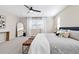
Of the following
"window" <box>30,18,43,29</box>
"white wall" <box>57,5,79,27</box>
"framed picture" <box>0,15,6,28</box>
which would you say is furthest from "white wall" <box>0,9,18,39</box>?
"white wall" <box>57,5,79,27</box>

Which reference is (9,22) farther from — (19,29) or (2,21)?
(19,29)

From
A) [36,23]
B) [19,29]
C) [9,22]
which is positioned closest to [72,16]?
Answer: [9,22]

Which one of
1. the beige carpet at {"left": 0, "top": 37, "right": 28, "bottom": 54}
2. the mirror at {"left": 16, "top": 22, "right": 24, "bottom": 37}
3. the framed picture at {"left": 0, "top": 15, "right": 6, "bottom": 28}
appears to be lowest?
the beige carpet at {"left": 0, "top": 37, "right": 28, "bottom": 54}

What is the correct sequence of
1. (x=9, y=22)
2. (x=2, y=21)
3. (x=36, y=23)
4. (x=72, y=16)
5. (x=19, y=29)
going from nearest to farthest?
1. (x=72, y=16)
2. (x=2, y=21)
3. (x=9, y=22)
4. (x=19, y=29)
5. (x=36, y=23)

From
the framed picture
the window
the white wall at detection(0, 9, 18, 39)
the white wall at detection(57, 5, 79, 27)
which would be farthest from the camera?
the window

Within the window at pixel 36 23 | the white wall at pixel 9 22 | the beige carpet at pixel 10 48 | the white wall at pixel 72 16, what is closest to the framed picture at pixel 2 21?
the white wall at pixel 9 22

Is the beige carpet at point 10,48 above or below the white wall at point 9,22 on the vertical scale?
below

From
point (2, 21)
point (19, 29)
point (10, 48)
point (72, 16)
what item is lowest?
point (10, 48)

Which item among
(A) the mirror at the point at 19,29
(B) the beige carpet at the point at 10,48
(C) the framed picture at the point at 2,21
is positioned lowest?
(B) the beige carpet at the point at 10,48

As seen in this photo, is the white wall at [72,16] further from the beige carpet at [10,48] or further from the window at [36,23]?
the window at [36,23]

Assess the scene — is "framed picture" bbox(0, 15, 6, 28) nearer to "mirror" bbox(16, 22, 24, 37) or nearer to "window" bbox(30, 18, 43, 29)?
"mirror" bbox(16, 22, 24, 37)
